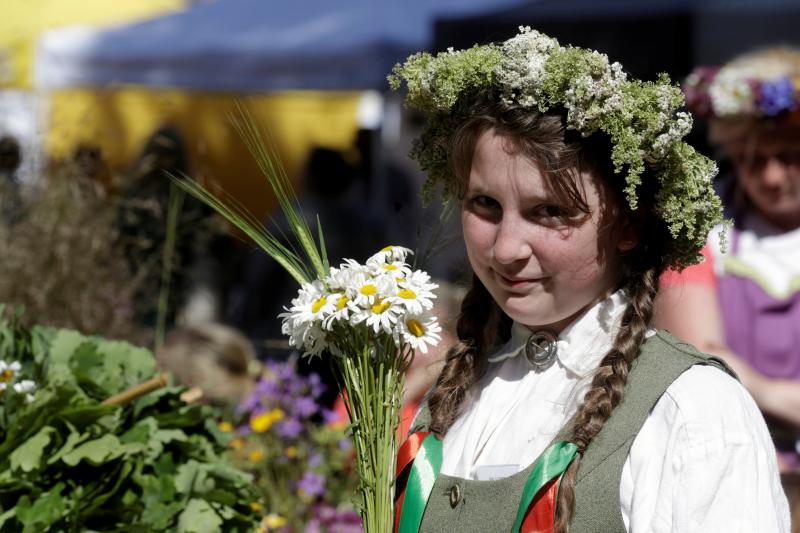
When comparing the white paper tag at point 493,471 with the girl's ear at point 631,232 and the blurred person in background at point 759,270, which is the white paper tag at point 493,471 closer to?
the girl's ear at point 631,232

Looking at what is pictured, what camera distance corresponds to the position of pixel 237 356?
4.22 metres

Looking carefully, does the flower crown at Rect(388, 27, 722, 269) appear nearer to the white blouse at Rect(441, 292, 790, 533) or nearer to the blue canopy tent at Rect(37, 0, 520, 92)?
the white blouse at Rect(441, 292, 790, 533)

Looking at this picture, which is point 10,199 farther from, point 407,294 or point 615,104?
point 615,104

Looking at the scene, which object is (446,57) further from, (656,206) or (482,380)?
(482,380)

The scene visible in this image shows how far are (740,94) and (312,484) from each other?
179cm

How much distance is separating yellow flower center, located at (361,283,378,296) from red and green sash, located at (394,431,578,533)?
297 millimetres

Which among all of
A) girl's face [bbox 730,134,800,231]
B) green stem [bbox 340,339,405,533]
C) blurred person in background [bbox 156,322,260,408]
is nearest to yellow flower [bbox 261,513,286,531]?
blurred person in background [bbox 156,322,260,408]

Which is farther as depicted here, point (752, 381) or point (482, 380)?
point (752, 381)

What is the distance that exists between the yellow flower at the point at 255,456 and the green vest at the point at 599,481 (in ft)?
5.67

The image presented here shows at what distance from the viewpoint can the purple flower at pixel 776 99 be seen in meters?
3.28

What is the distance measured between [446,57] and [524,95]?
158 millimetres

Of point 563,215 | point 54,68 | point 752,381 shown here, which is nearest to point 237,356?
point 752,381

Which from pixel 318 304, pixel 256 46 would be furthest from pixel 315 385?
pixel 256 46

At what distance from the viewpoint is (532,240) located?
63.5 inches
